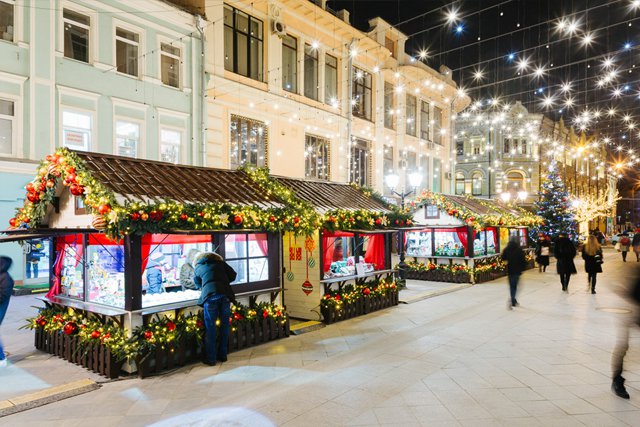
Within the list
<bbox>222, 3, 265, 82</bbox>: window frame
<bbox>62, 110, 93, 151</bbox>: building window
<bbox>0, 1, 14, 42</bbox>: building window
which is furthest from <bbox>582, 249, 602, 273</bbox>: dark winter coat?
<bbox>0, 1, 14, 42</bbox>: building window

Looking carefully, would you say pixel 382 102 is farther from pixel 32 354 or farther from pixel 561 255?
pixel 32 354

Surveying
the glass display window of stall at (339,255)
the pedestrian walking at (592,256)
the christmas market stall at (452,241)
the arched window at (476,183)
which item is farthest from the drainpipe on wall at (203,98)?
the arched window at (476,183)

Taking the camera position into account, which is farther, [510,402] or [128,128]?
[128,128]

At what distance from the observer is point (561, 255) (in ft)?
A: 48.2

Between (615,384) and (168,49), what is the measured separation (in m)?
16.6

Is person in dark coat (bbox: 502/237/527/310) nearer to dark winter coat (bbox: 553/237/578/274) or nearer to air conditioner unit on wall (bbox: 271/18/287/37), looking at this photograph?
dark winter coat (bbox: 553/237/578/274)

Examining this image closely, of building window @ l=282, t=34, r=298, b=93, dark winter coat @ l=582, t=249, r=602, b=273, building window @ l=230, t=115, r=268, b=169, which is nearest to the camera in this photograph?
dark winter coat @ l=582, t=249, r=602, b=273

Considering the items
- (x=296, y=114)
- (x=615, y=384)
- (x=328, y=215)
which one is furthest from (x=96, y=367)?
(x=296, y=114)

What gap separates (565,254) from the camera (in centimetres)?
1458

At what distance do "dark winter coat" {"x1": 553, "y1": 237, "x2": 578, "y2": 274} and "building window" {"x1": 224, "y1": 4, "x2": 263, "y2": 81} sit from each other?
1283cm

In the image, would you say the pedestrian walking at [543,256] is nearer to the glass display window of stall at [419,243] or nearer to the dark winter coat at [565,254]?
the glass display window of stall at [419,243]

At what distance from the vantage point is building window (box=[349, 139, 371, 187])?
23.6 metres

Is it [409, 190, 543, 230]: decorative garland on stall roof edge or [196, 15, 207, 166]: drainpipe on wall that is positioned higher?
[196, 15, 207, 166]: drainpipe on wall

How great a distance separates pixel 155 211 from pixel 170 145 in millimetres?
10543
